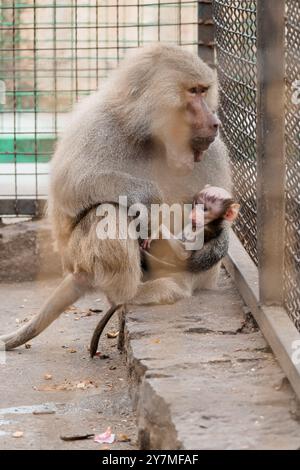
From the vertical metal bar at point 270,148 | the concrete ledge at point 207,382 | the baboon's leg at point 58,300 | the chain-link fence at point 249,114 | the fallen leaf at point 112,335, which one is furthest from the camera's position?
the fallen leaf at point 112,335

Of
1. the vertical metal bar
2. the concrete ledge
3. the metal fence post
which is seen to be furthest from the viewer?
the metal fence post

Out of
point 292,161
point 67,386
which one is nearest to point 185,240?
→ point 67,386

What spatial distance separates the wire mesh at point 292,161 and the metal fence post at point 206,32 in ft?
8.34

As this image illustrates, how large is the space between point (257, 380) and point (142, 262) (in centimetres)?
158

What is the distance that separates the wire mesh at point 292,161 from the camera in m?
4.04

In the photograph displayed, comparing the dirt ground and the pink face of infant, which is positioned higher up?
the pink face of infant

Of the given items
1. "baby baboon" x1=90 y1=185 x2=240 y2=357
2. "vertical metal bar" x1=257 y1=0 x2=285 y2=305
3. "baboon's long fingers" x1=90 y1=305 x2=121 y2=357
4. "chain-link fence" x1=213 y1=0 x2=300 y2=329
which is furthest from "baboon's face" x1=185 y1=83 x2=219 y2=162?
"baboon's long fingers" x1=90 y1=305 x2=121 y2=357

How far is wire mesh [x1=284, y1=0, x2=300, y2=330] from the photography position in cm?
404

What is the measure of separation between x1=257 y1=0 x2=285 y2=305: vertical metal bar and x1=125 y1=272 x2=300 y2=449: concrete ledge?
1.09ft

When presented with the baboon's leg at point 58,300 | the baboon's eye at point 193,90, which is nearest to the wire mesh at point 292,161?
the baboon's eye at point 193,90

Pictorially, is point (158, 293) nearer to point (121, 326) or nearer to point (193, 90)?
point (121, 326)

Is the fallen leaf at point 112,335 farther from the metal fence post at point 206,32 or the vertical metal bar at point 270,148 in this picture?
the metal fence post at point 206,32

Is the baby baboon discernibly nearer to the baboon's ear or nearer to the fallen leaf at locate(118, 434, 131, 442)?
the baboon's ear
